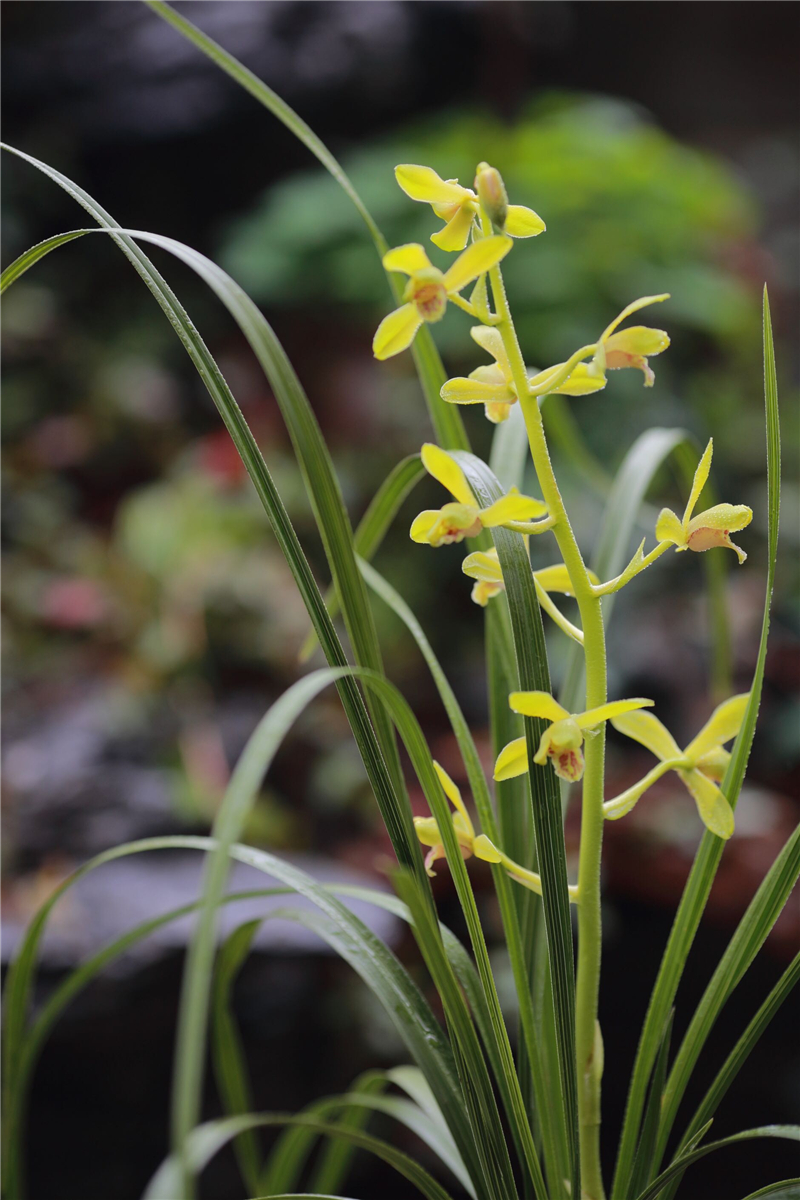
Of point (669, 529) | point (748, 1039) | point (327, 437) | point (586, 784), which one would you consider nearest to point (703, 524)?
point (669, 529)

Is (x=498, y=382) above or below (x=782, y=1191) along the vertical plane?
above

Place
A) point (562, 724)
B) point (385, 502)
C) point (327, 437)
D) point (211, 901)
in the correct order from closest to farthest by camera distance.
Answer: point (211, 901)
point (562, 724)
point (385, 502)
point (327, 437)

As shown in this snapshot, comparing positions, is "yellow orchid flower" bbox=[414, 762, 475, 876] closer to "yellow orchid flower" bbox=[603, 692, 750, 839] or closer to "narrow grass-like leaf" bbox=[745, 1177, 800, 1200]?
"yellow orchid flower" bbox=[603, 692, 750, 839]

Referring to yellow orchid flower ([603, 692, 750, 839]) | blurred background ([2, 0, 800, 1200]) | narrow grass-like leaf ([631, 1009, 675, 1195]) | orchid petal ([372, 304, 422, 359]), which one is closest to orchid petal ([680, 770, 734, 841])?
yellow orchid flower ([603, 692, 750, 839])

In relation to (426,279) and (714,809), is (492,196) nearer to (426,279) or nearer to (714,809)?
(426,279)

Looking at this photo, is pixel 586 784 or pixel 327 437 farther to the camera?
pixel 327 437

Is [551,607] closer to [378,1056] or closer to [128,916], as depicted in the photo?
[128,916]
